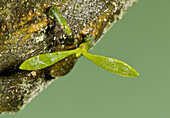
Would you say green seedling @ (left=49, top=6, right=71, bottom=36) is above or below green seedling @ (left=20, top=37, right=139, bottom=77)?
above

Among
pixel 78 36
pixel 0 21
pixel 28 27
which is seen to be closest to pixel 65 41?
pixel 78 36

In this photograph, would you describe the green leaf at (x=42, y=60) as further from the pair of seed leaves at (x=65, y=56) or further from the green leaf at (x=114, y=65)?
A: the green leaf at (x=114, y=65)

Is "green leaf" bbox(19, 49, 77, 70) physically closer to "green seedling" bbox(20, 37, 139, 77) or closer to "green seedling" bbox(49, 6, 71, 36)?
"green seedling" bbox(20, 37, 139, 77)

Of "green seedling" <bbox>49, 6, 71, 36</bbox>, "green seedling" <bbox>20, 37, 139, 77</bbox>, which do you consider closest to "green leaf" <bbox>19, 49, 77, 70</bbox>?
"green seedling" <bbox>20, 37, 139, 77</bbox>

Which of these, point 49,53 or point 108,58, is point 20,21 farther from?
point 108,58

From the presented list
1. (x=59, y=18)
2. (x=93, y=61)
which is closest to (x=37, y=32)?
(x=59, y=18)

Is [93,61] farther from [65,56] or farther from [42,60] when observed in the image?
[42,60]

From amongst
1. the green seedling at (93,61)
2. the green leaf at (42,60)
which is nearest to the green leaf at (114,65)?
the green seedling at (93,61)

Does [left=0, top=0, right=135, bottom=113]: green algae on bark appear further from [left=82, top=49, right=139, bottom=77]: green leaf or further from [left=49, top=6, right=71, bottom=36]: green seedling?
[left=82, top=49, right=139, bottom=77]: green leaf
